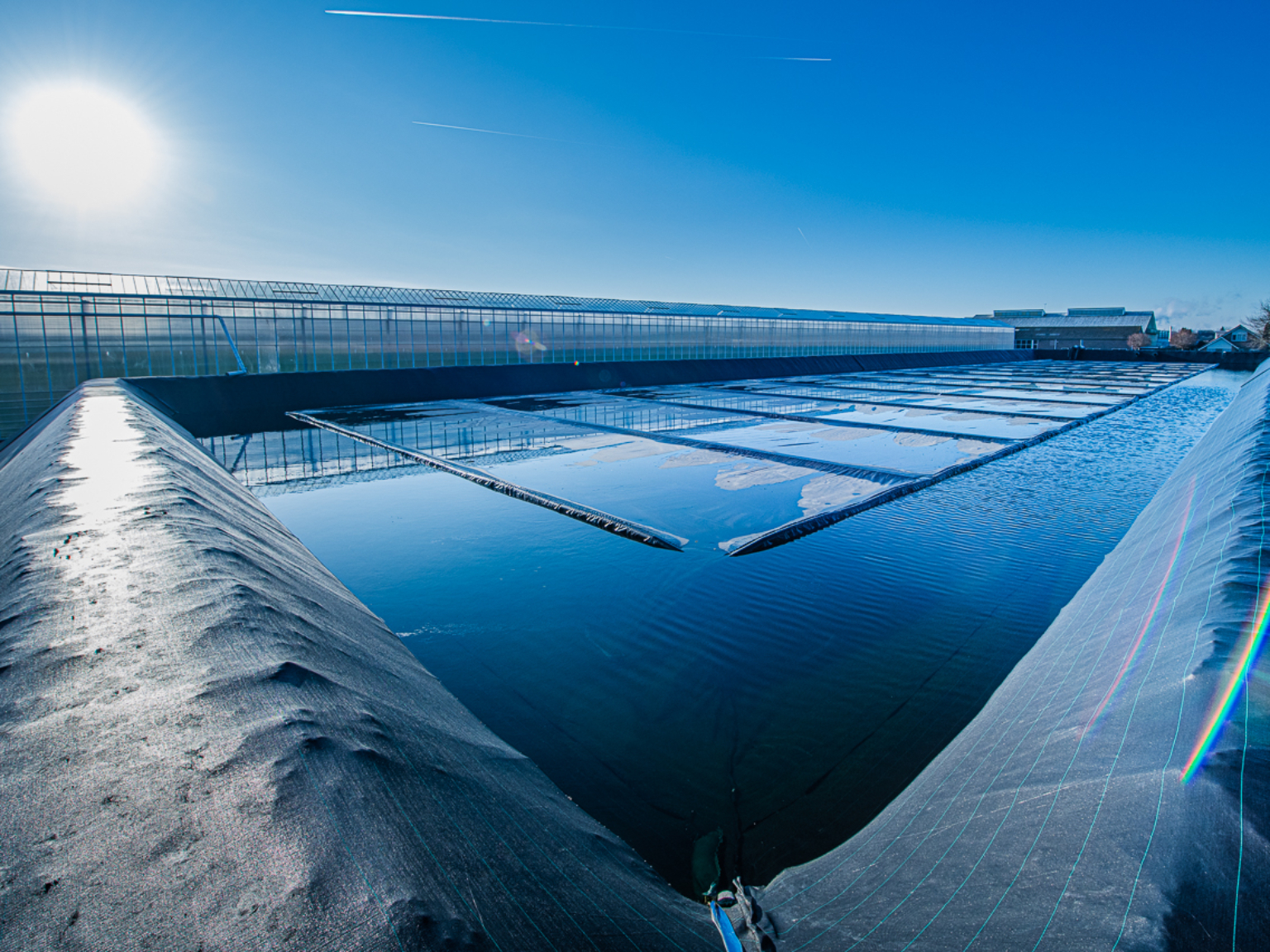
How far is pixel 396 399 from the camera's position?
21531mm

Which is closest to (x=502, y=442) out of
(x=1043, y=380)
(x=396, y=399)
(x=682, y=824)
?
(x=396, y=399)

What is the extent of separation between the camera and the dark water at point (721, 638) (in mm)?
3418

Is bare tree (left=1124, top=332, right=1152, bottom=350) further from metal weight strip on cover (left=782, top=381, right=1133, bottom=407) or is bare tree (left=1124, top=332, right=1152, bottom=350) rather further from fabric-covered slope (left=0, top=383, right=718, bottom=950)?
fabric-covered slope (left=0, top=383, right=718, bottom=950)

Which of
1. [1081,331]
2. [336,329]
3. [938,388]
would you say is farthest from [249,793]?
[1081,331]

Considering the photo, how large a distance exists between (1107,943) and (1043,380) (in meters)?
38.0

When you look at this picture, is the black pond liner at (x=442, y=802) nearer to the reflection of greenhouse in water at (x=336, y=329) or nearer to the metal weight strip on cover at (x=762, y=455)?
the metal weight strip on cover at (x=762, y=455)

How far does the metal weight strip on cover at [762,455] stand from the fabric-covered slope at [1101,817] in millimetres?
6824

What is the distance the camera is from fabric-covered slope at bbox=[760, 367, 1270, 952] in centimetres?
169

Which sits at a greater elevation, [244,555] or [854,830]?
[244,555]

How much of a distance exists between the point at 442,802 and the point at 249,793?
589 millimetres

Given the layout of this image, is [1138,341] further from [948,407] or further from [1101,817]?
[1101,817]

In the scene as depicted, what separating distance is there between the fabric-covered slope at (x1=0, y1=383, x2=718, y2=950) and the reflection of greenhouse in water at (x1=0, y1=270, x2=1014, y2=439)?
14.8 metres

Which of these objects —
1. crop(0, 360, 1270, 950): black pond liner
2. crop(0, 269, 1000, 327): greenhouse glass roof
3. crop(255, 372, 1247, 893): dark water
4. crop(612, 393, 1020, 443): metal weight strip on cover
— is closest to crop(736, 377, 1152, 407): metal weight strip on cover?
crop(612, 393, 1020, 443): metal weight strip on cover

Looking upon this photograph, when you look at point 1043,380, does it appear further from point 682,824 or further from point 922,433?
point 682,824
